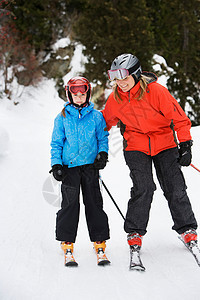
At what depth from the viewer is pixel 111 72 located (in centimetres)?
274

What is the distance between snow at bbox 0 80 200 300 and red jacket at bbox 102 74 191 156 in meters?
0.94

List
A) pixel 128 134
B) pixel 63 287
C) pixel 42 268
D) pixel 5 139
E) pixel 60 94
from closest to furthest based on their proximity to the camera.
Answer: pixel 63 287
pixel 42 268
pixel 128 134
pixel 5 139
pixel 60 94

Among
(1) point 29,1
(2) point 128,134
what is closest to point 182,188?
(2) point 128,134

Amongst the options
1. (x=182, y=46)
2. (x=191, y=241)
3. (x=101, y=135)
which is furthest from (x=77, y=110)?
(x=182, y=46)

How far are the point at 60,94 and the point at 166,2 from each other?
25.7ft

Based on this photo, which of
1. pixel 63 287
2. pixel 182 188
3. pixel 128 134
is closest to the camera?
pixel 63 287

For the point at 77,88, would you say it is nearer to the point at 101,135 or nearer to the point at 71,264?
the point at 101,135

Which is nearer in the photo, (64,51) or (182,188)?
(182,188)

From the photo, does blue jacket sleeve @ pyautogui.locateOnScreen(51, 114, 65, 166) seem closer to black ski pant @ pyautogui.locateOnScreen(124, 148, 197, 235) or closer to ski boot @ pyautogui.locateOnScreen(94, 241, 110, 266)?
black ski pant @ pyautogui.locateOnScreen(124, 148, 197, 235)

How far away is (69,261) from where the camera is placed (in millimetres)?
2580

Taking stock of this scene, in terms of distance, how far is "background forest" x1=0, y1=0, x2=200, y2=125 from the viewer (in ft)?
48.1

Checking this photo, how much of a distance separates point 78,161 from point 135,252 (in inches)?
35.8

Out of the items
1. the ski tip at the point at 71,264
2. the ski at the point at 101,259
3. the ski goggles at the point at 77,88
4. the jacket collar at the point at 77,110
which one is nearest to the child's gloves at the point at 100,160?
the jacket collar at the point at 77,110

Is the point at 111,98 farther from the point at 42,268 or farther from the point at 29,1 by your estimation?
the point at 29,1
